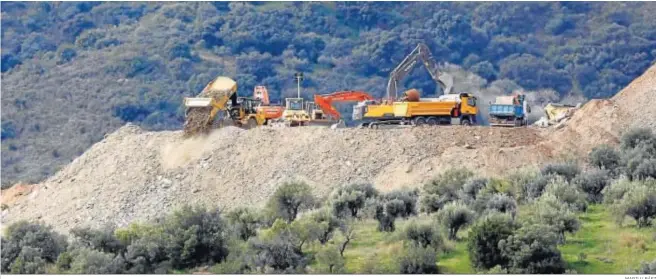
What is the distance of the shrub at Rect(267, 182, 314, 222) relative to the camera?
6016 centimetres

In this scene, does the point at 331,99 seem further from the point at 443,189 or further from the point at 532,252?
the point at 532,252

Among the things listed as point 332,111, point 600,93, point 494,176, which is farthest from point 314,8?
point 494,176

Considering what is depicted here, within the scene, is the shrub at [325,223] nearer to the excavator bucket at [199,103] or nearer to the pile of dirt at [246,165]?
the pile of dirt at [246,165]

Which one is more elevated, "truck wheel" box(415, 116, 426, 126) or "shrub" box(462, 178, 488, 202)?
"shrub" box(462, 178, 488, 202)

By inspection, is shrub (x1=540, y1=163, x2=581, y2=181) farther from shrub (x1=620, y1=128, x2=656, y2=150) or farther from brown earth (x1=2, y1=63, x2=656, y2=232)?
shrub (x1=620, y1=128, x2=656, y2=150)

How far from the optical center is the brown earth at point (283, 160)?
211 feet

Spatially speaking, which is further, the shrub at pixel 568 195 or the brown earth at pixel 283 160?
the brown earth at pixel 283 160

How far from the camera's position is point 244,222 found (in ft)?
191

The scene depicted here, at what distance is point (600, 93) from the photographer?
417 feet

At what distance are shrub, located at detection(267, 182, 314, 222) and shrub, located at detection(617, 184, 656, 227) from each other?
369 inches

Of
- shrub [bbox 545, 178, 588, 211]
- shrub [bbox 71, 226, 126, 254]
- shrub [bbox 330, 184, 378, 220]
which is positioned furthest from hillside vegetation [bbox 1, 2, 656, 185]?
shrub [bbox 545, 178, 588, 211]

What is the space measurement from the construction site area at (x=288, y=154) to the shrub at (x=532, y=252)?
451 inches

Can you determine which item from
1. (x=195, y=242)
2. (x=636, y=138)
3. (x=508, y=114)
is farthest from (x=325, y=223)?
(x=508, y=114)

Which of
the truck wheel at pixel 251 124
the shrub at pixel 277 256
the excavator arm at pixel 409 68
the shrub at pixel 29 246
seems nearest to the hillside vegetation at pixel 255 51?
the excavator arm at pixel 409 68
